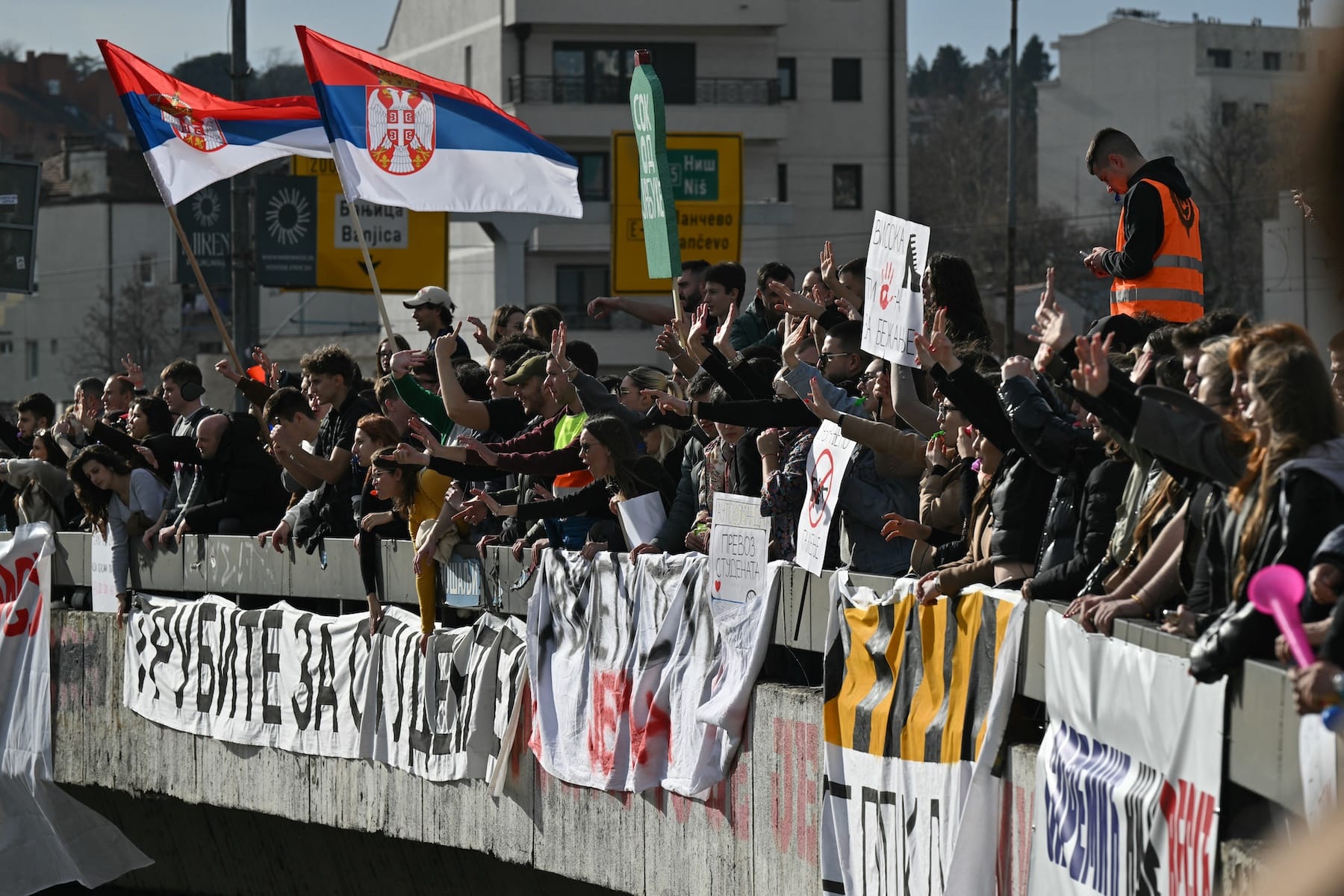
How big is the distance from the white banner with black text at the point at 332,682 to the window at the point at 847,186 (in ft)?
162

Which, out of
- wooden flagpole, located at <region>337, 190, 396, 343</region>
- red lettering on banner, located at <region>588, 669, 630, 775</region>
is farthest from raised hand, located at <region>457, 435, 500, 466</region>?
wooden flagpole, located at <region>337, 190, 396, 343</region>

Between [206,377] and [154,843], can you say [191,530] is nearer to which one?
[154,843]

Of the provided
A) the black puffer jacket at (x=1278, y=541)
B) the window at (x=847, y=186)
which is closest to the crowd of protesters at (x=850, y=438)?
the black puffer jacket at (x=1278, y=541)

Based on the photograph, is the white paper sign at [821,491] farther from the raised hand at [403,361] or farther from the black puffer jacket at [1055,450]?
the raised hand at [403,361]

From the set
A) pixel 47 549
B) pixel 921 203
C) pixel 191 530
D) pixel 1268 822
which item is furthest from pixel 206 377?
pixel 921 203

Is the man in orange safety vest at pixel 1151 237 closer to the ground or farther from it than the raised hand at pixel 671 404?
farther from it

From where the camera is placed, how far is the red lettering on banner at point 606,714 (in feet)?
34.0

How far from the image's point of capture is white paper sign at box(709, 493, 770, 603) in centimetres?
922

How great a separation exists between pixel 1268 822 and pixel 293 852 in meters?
11.3

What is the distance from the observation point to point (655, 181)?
35.1 ft

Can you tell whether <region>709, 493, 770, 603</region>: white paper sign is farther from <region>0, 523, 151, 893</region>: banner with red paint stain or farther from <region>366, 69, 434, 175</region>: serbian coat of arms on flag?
<region>0, 523, 151, 893</region>: banner with red paint stain

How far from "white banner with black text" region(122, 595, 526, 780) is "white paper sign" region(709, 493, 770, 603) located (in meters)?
2.19

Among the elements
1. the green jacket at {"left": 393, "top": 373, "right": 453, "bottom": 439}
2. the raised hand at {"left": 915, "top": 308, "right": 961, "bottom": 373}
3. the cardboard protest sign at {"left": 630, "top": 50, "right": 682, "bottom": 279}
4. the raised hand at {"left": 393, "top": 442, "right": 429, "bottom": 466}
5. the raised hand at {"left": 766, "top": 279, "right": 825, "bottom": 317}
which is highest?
the cardboard protest sign at {"left": 630, "top": 50, "right": 682, "bottom": 279}

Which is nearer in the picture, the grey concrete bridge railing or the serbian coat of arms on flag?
the grey concrete bridge railing
